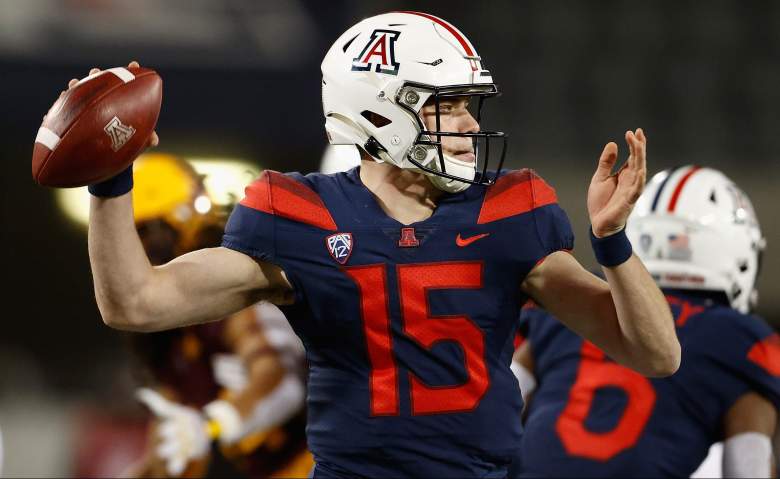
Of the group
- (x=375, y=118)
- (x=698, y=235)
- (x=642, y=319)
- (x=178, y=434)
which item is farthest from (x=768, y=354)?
(x=178, y=434)

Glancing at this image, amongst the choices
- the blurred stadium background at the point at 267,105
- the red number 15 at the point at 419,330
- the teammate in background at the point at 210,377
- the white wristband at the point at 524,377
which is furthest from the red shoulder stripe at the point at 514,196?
the blurred stadium background at the point at 267,105

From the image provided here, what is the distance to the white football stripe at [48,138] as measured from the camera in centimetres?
176

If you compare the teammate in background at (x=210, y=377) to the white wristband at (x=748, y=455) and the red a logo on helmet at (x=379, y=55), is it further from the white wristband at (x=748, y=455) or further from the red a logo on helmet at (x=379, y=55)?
the red a logo on helmet at (x=379, y=55)

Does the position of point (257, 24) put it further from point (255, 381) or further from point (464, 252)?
point (464, 252)

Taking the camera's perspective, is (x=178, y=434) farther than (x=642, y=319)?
Yes

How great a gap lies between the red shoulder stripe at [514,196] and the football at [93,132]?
59cm

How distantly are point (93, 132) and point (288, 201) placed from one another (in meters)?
0.40

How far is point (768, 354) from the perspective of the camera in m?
2.82

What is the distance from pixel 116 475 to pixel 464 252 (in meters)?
2.39

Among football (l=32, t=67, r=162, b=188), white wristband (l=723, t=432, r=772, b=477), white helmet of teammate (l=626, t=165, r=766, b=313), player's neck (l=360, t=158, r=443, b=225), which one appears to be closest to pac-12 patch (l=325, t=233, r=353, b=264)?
player's neck (l=360, t=158, r=443, b=225)

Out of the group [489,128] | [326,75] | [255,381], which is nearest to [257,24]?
[489,128]

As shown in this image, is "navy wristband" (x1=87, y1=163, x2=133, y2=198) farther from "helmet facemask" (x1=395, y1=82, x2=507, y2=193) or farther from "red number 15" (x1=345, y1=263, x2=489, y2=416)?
"helmet facemask" (x1=395, y1=82, x2=507, y2=193)

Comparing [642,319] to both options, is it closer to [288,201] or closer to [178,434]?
[288,201]

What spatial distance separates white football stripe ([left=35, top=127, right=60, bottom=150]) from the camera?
176 cm
